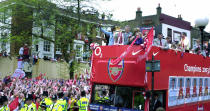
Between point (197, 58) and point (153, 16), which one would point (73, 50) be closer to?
point (197, 58)

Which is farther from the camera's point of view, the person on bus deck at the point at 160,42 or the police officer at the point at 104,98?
the person on bus deck at the point at 160,42

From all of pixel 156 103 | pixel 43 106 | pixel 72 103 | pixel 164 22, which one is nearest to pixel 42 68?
pixel 72 103

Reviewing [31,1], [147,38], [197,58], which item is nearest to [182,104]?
[197,58]

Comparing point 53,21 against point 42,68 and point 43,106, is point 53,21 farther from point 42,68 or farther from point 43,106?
point 43,106

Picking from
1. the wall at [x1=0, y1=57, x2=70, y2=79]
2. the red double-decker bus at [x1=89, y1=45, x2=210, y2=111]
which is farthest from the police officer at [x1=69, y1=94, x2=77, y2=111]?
the wall at [x1=0, y1=57, x2=70, y2=79]

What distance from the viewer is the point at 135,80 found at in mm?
7738

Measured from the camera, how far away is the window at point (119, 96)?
7.85 m

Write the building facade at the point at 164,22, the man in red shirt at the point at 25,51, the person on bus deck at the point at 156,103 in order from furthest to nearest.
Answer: the building facade at the point at 164,22 → the man in red shirt at the point at 25,51 → the person on bus deck at the point at 156,103

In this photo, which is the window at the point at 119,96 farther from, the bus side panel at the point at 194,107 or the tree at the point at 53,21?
the tree at the point at 53,21

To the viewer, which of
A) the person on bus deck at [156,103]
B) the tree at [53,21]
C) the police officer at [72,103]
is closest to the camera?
the person on bus deck at [156,103]

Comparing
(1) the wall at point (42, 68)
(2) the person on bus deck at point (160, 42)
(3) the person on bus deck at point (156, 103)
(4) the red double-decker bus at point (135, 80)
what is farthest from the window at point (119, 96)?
(1) the wall at point (42, 68)

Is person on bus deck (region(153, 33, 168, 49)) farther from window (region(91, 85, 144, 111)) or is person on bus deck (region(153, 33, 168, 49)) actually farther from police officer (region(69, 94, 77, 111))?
police officer (region(69, 94, 77, 111))

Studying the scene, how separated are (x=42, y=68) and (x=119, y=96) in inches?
670

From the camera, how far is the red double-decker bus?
25.6 ft
